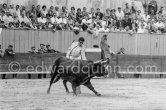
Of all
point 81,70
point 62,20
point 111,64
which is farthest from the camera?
point 111,64

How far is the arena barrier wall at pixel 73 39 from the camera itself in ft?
60.7

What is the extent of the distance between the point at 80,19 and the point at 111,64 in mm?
2897

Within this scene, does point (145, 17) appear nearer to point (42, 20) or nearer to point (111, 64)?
point (111, 64)

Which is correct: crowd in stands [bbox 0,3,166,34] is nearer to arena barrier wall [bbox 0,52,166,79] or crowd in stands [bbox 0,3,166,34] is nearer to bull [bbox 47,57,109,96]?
arena barrier wall [bbox 0,52,166,79]

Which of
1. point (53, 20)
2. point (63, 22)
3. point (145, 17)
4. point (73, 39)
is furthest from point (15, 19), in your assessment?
point (145, 17)

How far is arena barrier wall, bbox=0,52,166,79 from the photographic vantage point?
61.9 ft

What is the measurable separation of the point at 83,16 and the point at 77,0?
8.55 feet

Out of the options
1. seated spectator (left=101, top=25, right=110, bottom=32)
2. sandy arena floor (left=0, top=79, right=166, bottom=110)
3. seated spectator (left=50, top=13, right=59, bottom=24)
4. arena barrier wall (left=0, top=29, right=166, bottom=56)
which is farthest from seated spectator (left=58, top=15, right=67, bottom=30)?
sandy arena floor (left=0, top=79, right=166, bottom=110)

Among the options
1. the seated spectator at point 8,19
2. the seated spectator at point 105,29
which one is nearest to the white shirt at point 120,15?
the seated spectator at point 105,29

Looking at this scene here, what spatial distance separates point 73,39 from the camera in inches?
769

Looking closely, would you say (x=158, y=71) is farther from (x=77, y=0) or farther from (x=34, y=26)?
(x=34, y=26)

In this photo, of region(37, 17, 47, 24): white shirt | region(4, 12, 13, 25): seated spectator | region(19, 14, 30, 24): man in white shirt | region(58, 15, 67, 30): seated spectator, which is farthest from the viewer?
region(58, 15, 67, 30): seated spectator

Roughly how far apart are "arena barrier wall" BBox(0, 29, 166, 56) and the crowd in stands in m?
0.26

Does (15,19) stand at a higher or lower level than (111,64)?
higher
